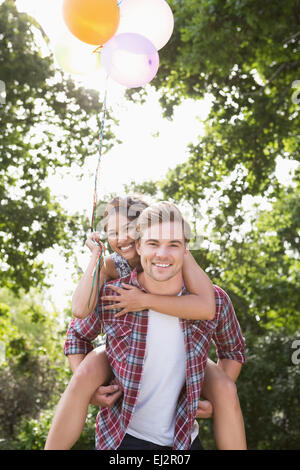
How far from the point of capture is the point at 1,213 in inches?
315

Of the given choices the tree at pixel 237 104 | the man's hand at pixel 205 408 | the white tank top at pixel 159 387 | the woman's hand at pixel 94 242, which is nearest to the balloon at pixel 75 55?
the woman's hand at pixel 94 242

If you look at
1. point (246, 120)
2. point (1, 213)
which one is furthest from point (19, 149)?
point (246, 120)

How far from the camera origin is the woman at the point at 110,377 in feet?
6.27

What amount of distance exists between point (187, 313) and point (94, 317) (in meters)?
0.42

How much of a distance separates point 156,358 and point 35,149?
23.6 ft

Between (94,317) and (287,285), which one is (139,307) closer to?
(94,317)

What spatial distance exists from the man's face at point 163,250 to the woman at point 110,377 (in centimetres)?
10

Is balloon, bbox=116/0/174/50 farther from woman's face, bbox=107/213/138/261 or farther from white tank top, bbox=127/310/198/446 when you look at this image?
white tank top, bbox=127/310/198/446

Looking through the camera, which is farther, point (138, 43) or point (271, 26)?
point (271, 26)

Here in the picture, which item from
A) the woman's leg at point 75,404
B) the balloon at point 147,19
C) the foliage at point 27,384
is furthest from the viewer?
the foliage at point 27,384

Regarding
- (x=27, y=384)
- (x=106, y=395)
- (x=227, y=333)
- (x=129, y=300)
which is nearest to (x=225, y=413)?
(x=227, y=333)

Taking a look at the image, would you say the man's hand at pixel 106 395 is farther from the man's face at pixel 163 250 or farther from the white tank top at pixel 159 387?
the man's face at pixel 163 250

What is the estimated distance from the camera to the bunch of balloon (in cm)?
258

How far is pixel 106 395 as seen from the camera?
2.03 m
